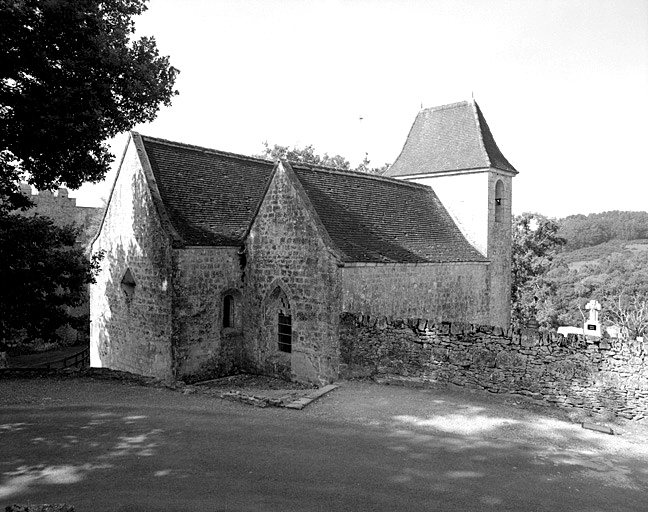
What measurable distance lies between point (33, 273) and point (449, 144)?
20093 millimetres

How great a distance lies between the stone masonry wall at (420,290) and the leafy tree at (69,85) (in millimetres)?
8086

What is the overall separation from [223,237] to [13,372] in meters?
8.06

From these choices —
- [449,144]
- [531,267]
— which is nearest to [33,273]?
[449,144]

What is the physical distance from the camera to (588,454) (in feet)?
29.8

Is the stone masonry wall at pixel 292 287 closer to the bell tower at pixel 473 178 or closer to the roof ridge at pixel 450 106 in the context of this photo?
the bell tower at pixel 473 178

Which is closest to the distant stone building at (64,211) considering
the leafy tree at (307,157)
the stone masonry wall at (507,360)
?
the leafy tree at (307,157)

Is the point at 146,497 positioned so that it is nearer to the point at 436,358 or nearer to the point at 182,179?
the point at 436,358

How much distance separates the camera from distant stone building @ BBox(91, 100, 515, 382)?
662 inches

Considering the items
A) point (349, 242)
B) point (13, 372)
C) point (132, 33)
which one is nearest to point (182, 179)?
point (132, 33)

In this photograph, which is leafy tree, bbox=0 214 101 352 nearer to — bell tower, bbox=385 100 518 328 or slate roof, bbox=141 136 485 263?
slate roof, bbox=141 136 485 263

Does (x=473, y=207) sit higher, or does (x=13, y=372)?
(x=473, y=207)

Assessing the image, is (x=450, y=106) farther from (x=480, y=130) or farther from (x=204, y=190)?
(x=204, y=190)

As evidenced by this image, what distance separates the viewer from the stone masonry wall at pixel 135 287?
1778 cm

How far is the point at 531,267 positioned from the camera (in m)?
42.6
